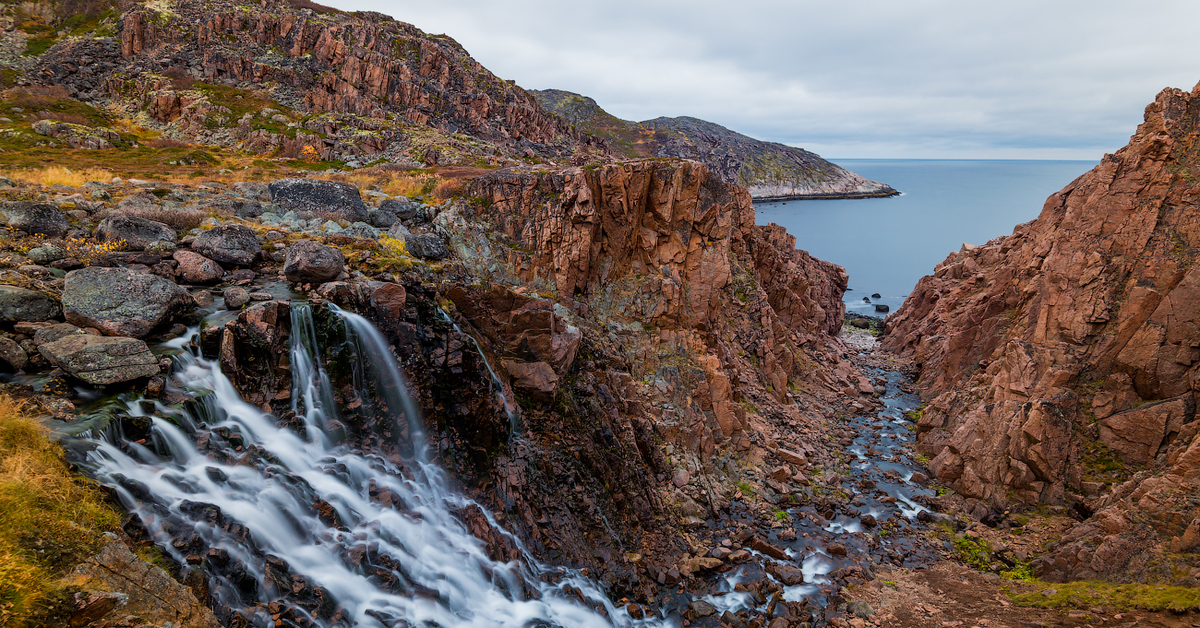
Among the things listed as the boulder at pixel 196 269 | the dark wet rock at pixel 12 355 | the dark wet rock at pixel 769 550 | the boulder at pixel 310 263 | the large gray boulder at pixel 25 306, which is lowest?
the dark wet rock at pixel 769 550

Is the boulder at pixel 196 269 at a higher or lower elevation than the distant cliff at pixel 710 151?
lower

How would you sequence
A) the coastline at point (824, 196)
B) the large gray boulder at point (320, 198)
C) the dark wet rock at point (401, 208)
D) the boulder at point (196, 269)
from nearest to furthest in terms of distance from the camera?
the boulder at point (196, 269) → the large gray boulder at point (320, 198) → the dark wet rock at point (401, 208) → the coastline at point (824, 196)

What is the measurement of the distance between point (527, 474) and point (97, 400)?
10.4 metres

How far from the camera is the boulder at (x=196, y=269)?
46.3 ft

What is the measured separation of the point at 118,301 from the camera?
11.5m

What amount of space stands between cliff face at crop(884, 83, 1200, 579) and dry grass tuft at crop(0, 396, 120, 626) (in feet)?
78.2

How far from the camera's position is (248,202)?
2041 cm

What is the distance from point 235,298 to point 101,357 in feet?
11.6

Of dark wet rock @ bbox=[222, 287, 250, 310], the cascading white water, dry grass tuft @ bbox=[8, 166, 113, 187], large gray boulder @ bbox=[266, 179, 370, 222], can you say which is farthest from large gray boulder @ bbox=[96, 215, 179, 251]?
dry grass tuft @ bbox=[8, 166, 113, 187]

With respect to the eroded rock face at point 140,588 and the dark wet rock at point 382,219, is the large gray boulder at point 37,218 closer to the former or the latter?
the dark wet rock at point 382,219

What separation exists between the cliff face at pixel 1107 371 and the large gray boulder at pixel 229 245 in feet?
90.7

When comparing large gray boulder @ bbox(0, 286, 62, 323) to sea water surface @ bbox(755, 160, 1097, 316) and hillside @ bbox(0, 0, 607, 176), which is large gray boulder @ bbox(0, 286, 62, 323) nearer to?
hillside @ bbox(0, 0, 607, 176)

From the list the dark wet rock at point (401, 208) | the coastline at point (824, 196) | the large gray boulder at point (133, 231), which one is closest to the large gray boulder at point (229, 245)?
the large gray boulder at point (133, 231)

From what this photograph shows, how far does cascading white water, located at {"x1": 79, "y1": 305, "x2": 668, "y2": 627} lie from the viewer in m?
9.18
